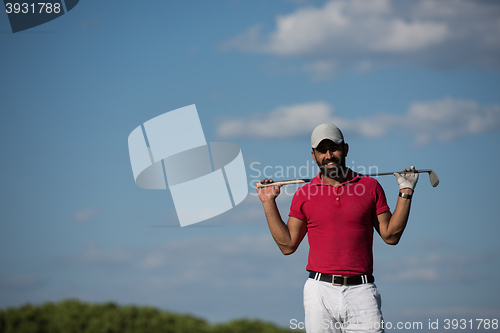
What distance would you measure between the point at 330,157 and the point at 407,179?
3.46ft

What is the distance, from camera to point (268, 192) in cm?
650

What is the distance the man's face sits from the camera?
6156 millimetres

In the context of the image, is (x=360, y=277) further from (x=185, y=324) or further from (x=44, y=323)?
(x=44, y=323)

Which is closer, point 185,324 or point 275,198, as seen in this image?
point 275,198

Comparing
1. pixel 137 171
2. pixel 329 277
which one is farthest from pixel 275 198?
pixel 137 171

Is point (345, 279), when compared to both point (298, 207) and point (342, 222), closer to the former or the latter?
point (342, 222)

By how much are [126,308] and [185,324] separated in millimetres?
944

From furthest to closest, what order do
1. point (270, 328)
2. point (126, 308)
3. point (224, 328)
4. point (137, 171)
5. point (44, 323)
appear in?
point (137, 171) → point (270, 328) → point (224, 328) → point (126, 308) → point (44, 323)

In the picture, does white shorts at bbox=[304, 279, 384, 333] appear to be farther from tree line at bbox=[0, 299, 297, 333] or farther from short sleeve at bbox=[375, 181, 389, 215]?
tree line at bbox=[0, 299, 297, 333]

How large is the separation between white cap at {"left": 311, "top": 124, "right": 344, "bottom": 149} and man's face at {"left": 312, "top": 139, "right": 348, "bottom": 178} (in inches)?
3.2

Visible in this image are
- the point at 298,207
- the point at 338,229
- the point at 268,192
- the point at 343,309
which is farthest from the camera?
the point at 268,192

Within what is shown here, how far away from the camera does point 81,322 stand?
6406 millimetres

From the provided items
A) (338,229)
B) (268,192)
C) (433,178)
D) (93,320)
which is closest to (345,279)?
(338,229)

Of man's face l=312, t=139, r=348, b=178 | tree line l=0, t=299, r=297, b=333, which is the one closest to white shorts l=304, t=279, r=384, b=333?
man's face l=312, t=139, r=348, b=178
